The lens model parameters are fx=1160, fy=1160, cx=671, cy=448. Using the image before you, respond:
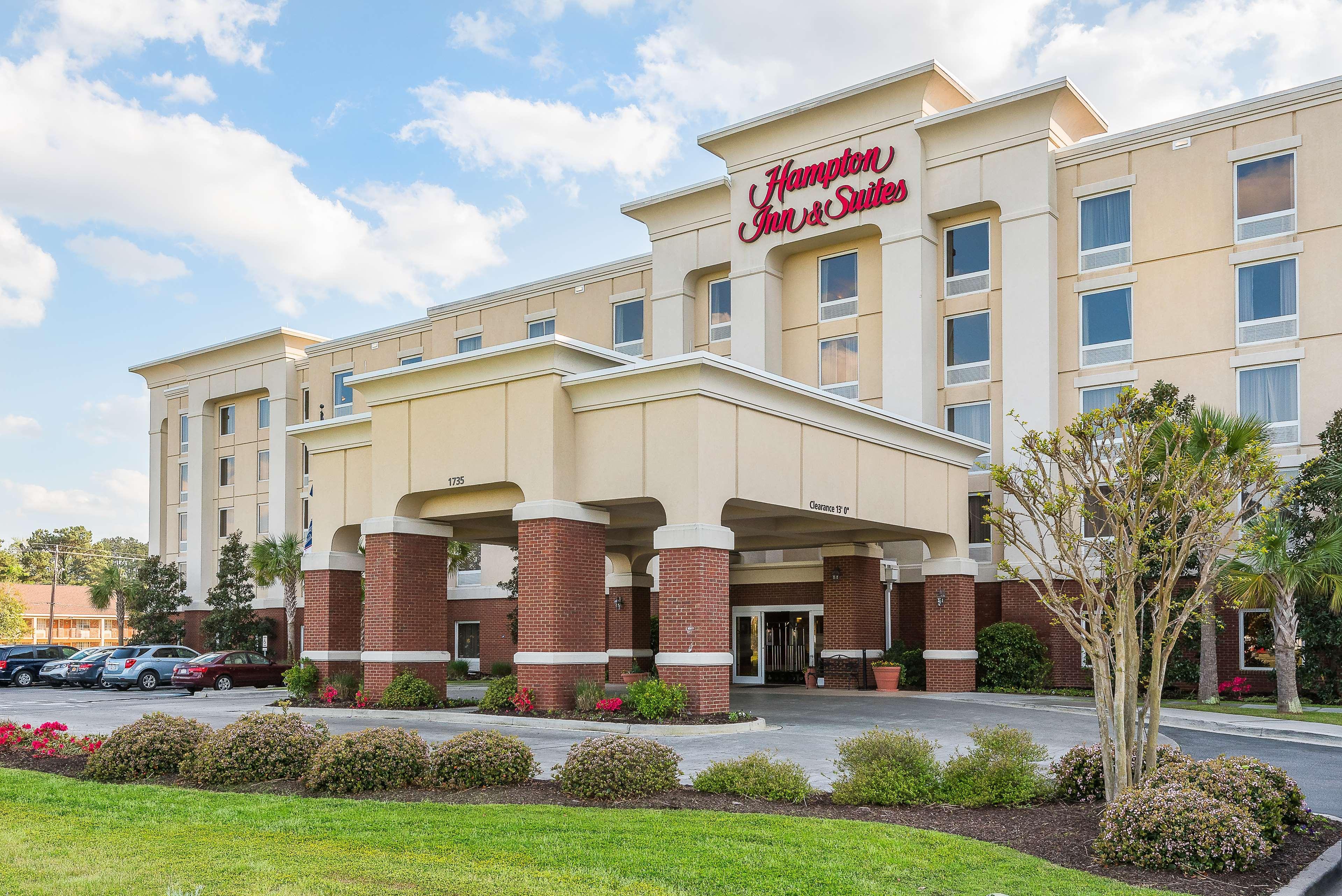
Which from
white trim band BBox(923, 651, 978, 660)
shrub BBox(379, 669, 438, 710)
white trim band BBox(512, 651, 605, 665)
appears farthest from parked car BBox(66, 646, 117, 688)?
white trim band BBox(923, 651, 978, 660)

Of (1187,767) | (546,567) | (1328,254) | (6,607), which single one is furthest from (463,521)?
(6,607)

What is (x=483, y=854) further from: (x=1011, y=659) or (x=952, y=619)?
(x=1011, y=659)

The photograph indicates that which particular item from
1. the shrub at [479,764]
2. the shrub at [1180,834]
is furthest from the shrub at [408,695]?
the shrub at [1180,834]

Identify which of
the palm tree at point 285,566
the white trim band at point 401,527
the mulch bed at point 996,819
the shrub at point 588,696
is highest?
the white trim band at point 401,527

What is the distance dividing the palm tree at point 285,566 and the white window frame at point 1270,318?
33.4 metres

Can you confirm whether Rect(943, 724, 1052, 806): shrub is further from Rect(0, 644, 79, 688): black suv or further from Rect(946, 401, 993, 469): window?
Rect(0, 644, 79, 688): black suv

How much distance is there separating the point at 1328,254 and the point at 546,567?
20.9 m

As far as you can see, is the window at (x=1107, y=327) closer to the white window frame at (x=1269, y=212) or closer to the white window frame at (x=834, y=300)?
the white window frame at (x=1269, y=212)

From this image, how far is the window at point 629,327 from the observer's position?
41844 millimetres

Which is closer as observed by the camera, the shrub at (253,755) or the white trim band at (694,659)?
the shrub at (253,755)

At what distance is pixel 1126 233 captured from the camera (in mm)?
31516

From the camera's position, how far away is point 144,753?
13.5 metres

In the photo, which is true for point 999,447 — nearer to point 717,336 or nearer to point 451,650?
point 717,336

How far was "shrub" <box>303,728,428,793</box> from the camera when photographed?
39.5 feet
